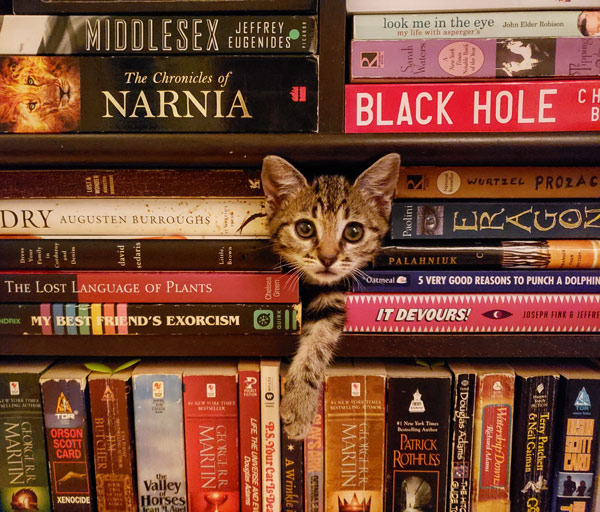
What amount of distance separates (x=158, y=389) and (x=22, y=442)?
0.24 m

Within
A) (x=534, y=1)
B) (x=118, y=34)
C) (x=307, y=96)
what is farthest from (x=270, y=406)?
(x=534, y=1)

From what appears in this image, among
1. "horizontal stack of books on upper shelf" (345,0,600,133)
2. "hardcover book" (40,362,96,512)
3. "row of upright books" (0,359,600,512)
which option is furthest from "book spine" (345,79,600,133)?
"hardcover book" (40,362,96,512)

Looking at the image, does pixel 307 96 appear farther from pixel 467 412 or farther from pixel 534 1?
pixel 467 412

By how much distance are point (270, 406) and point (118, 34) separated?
0.60 m

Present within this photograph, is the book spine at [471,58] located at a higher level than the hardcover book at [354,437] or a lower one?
higher

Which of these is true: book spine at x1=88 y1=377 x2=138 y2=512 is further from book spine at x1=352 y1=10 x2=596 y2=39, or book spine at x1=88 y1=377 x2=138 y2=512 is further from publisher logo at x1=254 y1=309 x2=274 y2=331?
book spine at x1=352 y1=10 x2=596 y2=39

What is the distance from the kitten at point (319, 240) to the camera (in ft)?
2.17

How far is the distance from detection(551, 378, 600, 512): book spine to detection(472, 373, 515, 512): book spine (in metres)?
0.08

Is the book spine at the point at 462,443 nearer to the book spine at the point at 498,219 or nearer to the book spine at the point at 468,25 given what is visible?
the book spine at the point at 498,219

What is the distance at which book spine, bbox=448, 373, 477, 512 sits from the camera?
0.67 m

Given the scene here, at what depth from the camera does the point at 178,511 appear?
0.71 meters

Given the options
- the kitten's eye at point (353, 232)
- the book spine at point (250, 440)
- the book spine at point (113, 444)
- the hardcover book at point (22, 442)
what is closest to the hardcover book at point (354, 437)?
the book spine at point (250, 440)

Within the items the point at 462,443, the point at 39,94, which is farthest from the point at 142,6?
the point at 462,443

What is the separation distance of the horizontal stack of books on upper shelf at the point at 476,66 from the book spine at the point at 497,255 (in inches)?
6.9
